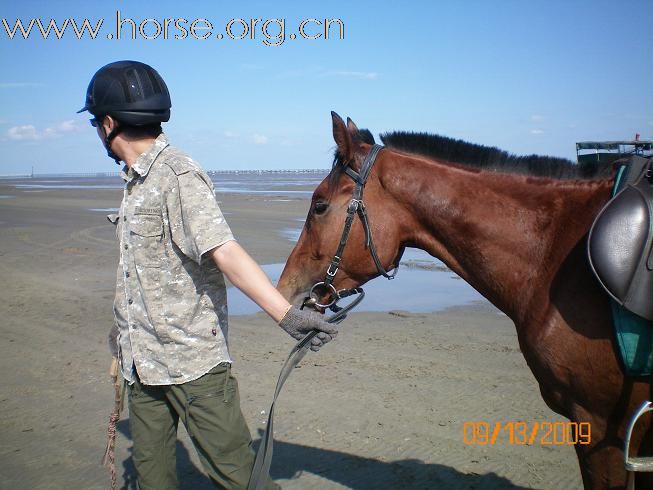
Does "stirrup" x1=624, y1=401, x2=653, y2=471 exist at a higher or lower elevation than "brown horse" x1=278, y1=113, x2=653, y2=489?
lower

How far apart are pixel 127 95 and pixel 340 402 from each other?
3412 mm

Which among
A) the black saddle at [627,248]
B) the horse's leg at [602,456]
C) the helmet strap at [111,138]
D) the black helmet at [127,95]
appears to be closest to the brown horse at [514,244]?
the horse's leg at [602,456]

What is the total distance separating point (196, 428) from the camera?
8.17 feet

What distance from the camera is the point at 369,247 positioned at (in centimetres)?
285

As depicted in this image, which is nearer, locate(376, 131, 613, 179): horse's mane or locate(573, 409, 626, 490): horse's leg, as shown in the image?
locate(573, 409, 626, 490): horse's leg

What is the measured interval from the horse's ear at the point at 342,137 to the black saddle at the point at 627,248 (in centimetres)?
125

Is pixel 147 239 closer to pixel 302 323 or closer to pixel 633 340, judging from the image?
pixel 302 323

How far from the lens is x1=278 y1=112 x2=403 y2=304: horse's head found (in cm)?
287

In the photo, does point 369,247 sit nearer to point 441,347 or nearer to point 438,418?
point 438,418

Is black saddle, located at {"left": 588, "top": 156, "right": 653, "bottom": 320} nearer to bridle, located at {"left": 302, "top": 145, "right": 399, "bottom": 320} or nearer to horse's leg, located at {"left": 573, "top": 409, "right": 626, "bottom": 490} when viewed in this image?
horse's leg, located at {"left": 573, "top": 409, "right": 626, "bottom": 490}

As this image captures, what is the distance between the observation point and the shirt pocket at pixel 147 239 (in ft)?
7.98

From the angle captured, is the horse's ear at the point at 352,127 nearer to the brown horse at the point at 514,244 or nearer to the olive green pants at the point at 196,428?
the brown horse at the point at 514,244
